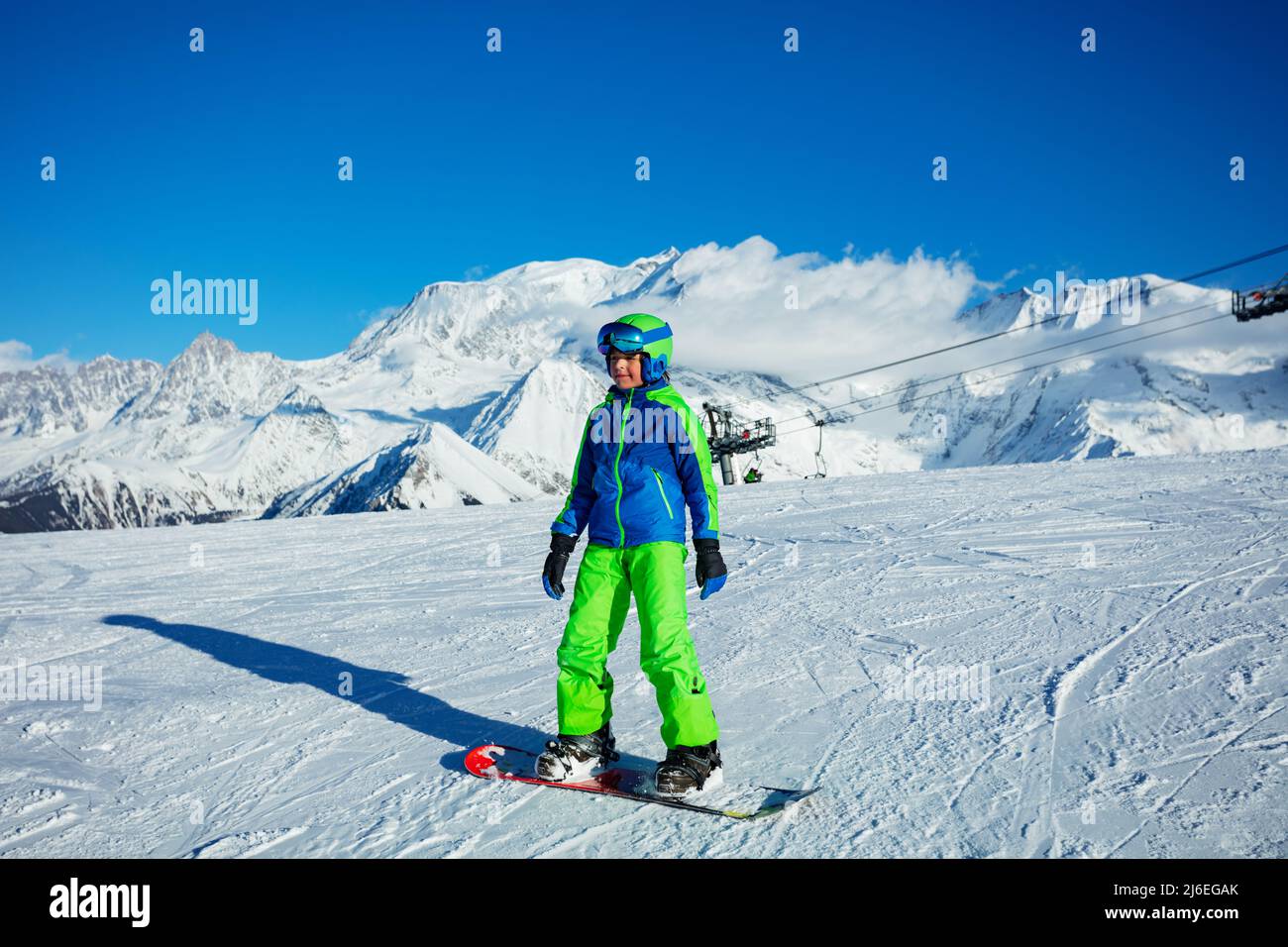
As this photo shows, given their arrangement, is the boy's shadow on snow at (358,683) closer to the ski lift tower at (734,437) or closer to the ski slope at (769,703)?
the ski slope at (769,703)

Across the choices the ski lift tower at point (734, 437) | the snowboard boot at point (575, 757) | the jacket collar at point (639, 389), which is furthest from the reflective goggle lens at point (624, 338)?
the ski lift tower at point (734, 437)

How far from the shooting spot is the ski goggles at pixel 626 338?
409 cm

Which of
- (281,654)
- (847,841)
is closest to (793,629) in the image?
(847,841)

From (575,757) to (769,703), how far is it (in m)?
1.40

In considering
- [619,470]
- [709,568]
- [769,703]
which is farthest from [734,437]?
[709,568]

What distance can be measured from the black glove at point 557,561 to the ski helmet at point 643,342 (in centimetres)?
95

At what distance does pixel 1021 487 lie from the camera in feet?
44.9

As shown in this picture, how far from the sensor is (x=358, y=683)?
5.96 m

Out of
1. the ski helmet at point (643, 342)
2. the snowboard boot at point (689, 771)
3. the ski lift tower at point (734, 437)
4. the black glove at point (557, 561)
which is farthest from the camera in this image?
the ski lift tower at point (734, 437)

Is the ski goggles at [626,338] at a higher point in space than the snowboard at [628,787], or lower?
higher
